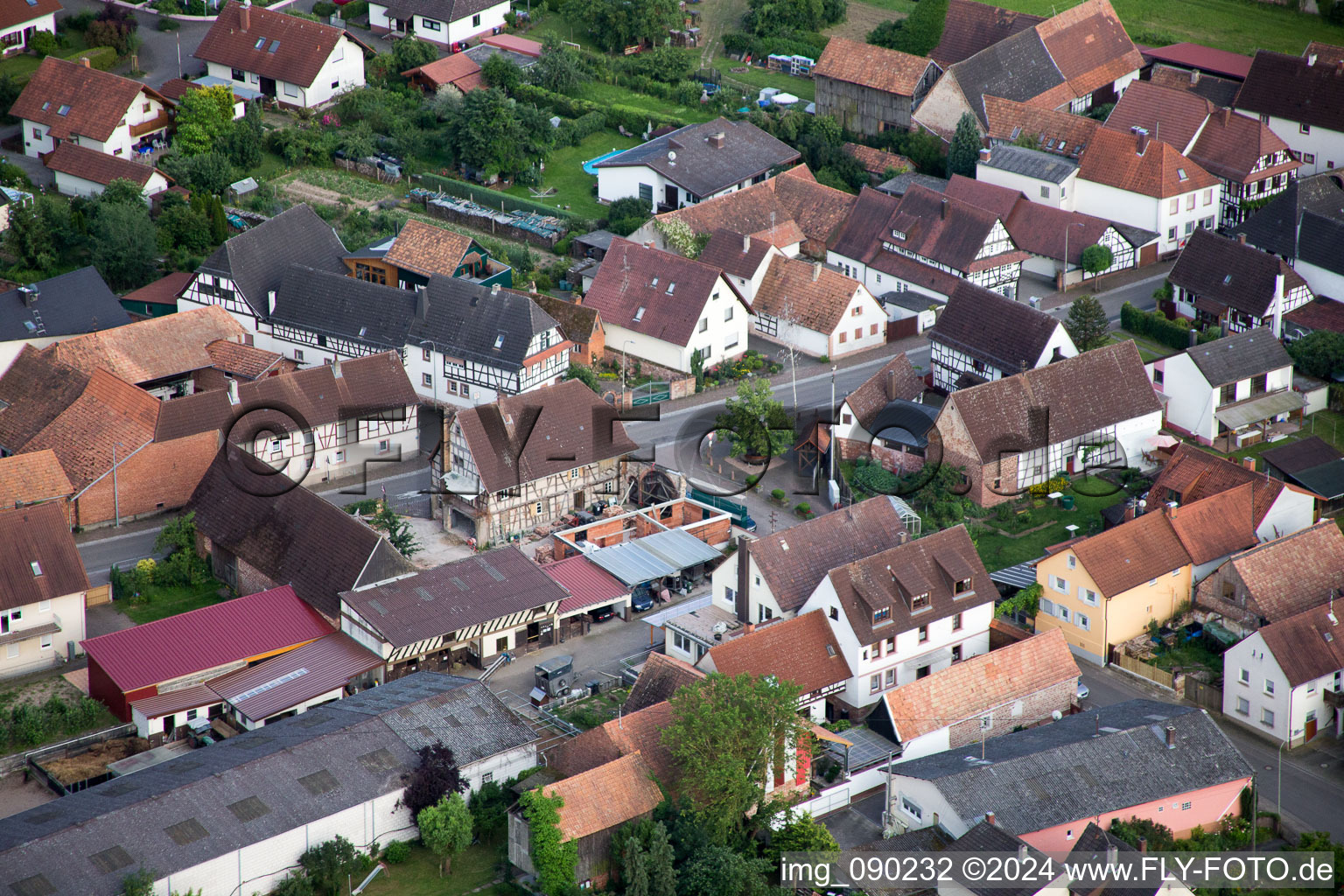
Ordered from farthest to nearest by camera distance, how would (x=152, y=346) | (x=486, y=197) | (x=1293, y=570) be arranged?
(x=486, y=197) → (x=152, y=346) → (x=1293, y=570)

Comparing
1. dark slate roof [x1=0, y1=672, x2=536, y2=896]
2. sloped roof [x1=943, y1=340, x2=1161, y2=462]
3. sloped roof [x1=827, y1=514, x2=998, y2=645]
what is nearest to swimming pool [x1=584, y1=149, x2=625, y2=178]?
sloped roof [x1=943, y1=340, x2=1161, y2=462]

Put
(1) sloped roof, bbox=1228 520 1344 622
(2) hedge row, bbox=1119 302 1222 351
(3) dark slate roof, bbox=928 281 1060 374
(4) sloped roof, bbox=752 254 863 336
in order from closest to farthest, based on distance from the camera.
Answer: (1) sloped roof, bbox=1228 520 1344 622 < (3) dark slate roof, bbox=928 281 1060 374 < (2) hedge row, bbox=1119 302 1222 351 < (4) sloped roof, bbox=752 254 863 336

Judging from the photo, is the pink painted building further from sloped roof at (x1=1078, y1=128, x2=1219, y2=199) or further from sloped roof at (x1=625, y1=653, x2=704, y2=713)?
sloped roof at (x1=1078, y1=128, x2=1219, y2=199)

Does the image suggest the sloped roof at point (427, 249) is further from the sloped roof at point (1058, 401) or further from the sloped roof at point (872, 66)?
the sloped roof at point (872, 66)

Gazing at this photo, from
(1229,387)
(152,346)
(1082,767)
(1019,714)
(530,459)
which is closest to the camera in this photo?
(1082,767)

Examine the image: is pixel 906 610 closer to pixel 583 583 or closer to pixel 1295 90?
pixel 583 583

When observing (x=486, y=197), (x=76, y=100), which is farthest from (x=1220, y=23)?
(x=76, y=100)

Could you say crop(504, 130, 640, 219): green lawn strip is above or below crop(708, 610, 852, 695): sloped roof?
below

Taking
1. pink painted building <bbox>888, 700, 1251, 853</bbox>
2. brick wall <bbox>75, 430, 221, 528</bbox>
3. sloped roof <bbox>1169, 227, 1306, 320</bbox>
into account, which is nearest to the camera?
pink painted building <bbox>888, 700, 1251, 853</bbox>
